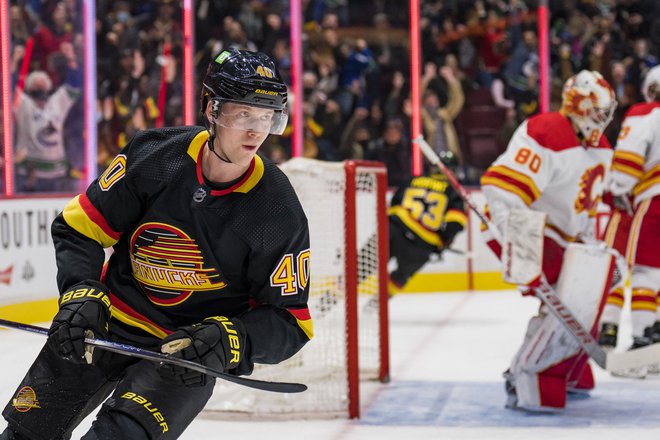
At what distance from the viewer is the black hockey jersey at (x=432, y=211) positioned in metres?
6.25

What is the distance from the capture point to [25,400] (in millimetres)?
2104

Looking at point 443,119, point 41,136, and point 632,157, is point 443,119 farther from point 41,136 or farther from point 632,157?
point 632,157

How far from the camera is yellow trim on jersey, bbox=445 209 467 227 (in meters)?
6.24

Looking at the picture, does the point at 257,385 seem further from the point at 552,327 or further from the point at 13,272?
the point at 13,272

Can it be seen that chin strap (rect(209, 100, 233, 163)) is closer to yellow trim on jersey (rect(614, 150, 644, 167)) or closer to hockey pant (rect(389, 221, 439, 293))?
yellow trim on jersey (rect(614, 150, 644, 167))

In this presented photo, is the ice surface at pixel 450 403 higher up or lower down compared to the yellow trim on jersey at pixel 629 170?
Result: lower down

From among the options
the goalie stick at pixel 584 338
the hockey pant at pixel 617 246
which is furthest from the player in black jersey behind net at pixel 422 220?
the goalie stick at pixel 584 338

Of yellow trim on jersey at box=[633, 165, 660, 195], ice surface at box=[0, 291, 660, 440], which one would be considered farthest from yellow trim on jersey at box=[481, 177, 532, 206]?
yellow trim on jersey at box=[633, 165, 660, 195]

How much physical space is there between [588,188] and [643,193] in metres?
0.89

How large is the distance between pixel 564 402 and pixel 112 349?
2286mm

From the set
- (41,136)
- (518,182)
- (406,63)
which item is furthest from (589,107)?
(406,63)

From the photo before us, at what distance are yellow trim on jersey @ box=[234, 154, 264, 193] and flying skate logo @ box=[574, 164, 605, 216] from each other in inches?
80.2

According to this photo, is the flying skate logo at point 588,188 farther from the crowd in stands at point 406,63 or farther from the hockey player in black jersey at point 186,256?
the crowd in stands at point 406,63

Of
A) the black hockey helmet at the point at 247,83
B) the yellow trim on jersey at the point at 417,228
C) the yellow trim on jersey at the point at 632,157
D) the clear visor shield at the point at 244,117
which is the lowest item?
the yellow trim on jersey at the point at 417,228
